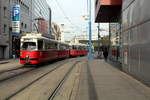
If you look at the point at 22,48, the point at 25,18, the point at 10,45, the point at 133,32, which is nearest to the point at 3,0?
the point at 10,45

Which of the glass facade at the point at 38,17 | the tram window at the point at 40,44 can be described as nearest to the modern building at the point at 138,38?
the tram window at the point at 40,44

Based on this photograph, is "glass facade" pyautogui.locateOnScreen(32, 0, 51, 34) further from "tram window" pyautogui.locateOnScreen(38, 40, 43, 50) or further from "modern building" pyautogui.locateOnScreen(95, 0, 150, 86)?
"modern building" pyautogui.locateOnScreen(95, 0, 150, 86)

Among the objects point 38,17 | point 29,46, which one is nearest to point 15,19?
point 29,46

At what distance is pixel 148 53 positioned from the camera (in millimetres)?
12281

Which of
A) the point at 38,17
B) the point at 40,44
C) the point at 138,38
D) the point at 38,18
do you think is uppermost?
the point at 38,17

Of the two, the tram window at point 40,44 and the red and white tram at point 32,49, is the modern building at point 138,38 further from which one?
the tram window at point 40,44

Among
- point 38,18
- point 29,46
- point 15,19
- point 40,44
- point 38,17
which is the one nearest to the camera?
point 29,46

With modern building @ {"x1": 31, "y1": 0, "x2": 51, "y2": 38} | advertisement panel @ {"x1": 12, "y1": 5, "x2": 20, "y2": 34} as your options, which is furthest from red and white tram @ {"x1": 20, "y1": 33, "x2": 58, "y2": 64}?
modern building @ {"x1": 31, "y1": 0, "x2": 51, "y2": 38}

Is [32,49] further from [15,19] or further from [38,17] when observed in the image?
[38,17]

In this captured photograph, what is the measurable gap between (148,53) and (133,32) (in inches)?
150

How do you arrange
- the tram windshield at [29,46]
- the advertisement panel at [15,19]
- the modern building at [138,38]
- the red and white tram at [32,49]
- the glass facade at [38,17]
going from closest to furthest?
the modern building at [138,38] < the red and white tram at [32,49] < the tram windshield at [29,46] < the advertisement panel at [15,19] < the glass facade at [38,17]

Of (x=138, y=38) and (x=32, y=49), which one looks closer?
(x=138, y=38)

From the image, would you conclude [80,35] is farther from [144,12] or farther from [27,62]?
[144,12]

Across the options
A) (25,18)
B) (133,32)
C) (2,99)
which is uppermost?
(25,18)
